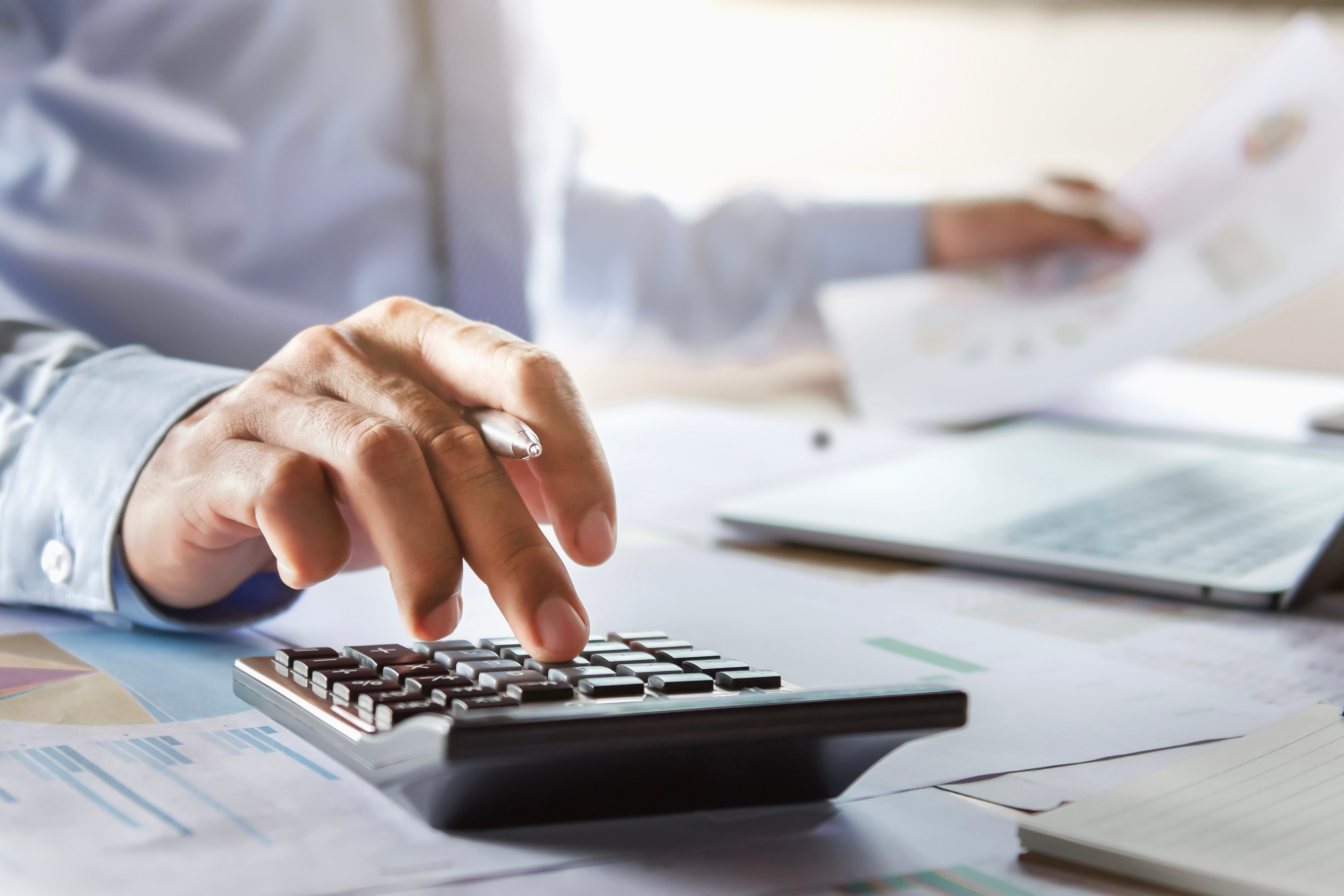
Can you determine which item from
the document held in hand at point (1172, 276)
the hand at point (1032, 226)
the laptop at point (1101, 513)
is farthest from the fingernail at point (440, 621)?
the hand at point (1032, 226)

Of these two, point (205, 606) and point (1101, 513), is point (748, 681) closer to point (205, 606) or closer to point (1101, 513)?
point (205, 606)

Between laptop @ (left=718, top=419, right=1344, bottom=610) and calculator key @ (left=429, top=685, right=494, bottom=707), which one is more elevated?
laptop @ (left=718, top=419, right=1344, bottom=610)

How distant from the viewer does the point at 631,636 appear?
15.2 inches

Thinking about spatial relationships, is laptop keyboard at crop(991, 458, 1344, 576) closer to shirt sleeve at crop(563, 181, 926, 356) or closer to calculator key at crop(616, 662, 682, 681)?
calculator key at crop(616, 662, 682, 681)

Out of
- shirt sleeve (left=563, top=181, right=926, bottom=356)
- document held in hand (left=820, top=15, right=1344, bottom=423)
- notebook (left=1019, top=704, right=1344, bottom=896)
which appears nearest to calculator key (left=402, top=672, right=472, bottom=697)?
notebook (left=1019, top=704, right=1344, bottom=896)

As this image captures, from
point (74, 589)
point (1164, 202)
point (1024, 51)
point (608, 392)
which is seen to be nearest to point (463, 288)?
point (608, 392)

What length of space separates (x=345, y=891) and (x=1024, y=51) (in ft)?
5.57

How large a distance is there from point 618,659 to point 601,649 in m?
0.02

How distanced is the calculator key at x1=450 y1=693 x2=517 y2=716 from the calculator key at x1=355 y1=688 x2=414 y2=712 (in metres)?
0.01

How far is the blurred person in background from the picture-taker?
1.28ft

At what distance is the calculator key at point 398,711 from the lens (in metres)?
0.30

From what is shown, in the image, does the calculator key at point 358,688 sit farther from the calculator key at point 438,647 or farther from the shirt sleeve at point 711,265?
the shirt sleeve at point 711,265

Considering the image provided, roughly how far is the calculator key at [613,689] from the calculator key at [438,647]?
58 millimetres

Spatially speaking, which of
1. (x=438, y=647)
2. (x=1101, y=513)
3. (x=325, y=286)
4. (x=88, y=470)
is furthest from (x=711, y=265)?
(x=438, y=647)
